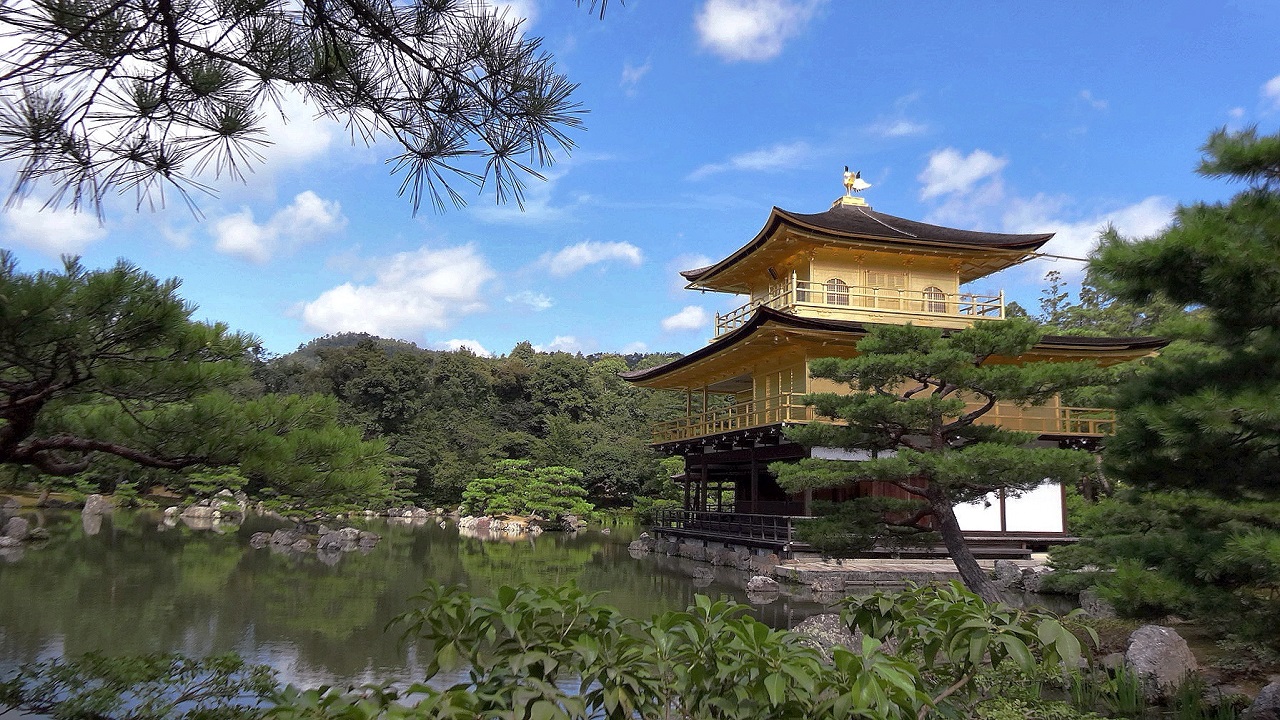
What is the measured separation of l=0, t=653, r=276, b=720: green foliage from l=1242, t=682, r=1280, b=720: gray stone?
184 inches

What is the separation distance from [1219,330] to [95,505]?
76.2 feet

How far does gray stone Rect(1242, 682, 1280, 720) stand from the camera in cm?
398

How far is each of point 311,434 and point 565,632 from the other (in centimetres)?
209

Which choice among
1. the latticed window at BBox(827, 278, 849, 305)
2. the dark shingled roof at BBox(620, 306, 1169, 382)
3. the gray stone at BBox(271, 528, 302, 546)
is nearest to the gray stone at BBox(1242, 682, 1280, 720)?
the dark shingled roof at BBox(620, 306, 1169, 382)

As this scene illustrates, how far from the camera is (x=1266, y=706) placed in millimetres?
4012

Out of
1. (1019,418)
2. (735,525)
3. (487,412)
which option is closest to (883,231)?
(1019,418)

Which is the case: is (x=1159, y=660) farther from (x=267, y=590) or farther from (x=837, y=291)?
(x=837, y=291)

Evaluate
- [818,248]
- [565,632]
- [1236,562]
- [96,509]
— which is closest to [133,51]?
[565,632]

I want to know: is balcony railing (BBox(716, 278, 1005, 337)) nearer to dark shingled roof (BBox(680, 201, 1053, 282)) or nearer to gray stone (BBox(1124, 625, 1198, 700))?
dark shingled roof (BBox(680, 201, 1053, 282))

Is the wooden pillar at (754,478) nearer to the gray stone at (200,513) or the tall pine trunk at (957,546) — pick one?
the tall pine trunk at (957,546)

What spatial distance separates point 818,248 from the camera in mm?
14352

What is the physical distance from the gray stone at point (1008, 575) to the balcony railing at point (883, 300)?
444 centimetres

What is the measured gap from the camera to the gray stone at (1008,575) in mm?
11031

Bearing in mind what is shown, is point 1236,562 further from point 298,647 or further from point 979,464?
point 298,647
